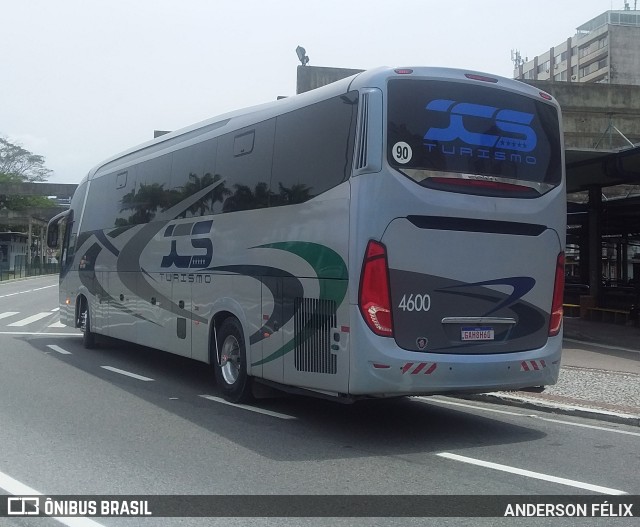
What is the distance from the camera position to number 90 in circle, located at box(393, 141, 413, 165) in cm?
755

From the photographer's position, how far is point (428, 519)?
5324 millimetres

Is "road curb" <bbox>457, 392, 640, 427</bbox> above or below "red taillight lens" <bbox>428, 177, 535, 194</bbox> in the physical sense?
below

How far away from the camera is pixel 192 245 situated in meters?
11.1

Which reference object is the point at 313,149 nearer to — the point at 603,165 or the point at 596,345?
the point at 596,345

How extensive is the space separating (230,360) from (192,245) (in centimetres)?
201

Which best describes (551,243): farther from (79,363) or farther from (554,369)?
(79,363)

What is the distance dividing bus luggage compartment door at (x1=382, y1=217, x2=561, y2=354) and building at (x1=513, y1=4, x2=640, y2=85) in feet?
219

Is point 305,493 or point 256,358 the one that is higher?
point 256,358

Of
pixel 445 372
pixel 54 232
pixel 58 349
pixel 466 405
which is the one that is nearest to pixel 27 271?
pixel 54 232

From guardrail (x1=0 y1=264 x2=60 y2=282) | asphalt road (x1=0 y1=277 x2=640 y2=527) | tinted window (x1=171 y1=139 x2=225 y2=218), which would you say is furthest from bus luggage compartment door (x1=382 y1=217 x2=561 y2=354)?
guardrail (x1=0 y1=264 x2=60 y2=282)

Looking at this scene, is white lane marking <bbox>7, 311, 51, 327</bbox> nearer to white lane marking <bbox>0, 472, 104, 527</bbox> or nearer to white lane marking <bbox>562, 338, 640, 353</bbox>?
white lane marking <bbox>562, 338, 640, 353</bbox>

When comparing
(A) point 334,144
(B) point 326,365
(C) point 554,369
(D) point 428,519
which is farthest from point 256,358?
(D) point 428,519

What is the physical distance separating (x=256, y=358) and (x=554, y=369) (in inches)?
137

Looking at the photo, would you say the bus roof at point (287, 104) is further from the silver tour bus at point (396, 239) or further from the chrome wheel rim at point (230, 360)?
the chrome wheel rim at point (230, 360)
